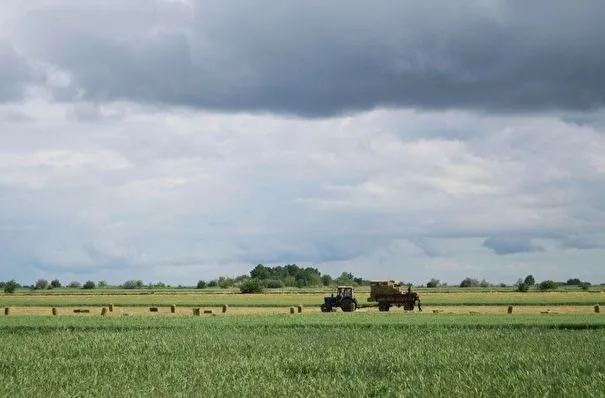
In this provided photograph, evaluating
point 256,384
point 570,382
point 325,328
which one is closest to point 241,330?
point 325,328

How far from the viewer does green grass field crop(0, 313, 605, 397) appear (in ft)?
78.5

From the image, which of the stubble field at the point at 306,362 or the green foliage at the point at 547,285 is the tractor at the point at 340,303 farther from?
the green foliage at the point at 547,285

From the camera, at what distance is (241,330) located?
49125 mm

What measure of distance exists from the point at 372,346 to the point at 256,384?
12.4 m

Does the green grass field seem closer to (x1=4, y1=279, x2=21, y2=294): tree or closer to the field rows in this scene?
the field rows

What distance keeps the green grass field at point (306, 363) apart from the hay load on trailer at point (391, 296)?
34.6 metres

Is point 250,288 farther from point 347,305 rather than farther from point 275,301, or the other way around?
point 347,305

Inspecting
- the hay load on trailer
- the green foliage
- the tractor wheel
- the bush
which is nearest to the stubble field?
the tractor wheel

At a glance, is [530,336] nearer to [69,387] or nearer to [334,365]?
[334,365]

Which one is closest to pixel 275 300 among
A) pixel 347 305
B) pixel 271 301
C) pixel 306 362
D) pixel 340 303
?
pixel 271 301

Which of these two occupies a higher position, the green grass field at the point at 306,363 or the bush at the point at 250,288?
the bush at the point at 250,288

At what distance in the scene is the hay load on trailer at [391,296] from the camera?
83.8m

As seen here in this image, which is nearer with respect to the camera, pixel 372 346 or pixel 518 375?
pixel 518 375

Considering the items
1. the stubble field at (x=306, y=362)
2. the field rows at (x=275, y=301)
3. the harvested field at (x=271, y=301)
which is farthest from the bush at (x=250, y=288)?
the stubble field at (x=306, y=362)
